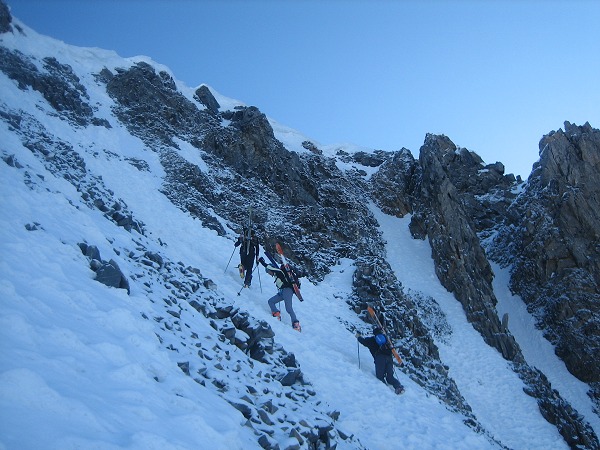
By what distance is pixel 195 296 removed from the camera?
10.8 m

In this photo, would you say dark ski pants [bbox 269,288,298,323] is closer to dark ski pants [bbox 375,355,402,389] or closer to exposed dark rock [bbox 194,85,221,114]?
dark ski pants [bbox 375,355,402,389]

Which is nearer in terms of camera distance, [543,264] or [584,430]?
[584,430]

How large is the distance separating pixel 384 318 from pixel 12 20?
3554 centimetres

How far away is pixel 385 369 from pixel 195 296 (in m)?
6.42

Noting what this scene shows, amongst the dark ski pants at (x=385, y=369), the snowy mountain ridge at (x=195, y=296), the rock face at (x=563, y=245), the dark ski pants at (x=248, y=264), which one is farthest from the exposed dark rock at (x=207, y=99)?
the dark ski pants at (x=385, y=369)

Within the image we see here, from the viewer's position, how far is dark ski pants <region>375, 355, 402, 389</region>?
13086mm

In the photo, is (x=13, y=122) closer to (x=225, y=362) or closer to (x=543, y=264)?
(x=225, y=362)

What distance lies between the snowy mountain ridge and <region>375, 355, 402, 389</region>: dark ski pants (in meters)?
0.52

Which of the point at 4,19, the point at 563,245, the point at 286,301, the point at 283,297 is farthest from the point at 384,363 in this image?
the point at 4,19

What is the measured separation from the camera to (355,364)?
13570mm

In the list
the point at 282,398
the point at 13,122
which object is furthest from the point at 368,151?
the point at 282,398

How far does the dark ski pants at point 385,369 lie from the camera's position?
1309cm

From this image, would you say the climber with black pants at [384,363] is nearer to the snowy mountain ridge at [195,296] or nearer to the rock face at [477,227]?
the snowy mountain ridge at [195,296]

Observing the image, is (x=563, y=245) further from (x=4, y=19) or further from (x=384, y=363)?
(x=4, y=19)
